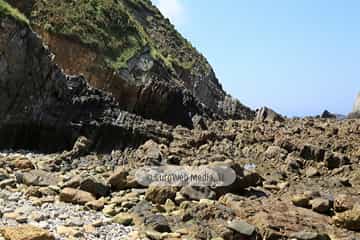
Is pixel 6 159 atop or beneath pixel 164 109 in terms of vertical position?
beneath

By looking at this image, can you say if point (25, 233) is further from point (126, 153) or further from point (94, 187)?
point (126, 153)

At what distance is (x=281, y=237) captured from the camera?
1234 centimetres

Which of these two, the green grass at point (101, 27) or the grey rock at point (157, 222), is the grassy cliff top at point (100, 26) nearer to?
the green grass at point (101, 27)

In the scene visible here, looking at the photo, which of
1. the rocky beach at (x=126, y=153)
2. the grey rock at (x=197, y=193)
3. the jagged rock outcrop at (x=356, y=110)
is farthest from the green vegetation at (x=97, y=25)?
the grey rock at (x=197, y=193)

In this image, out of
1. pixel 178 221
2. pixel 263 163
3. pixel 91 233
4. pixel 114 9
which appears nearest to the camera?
pixel 91 233

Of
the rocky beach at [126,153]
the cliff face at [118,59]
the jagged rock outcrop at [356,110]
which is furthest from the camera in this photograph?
the jagged rock outcrop at [356,110]

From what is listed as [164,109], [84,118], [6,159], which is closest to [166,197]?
[6,159]

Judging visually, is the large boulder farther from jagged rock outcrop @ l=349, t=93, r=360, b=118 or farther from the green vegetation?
jagged rock outcrop @ l=349, t=93, r=360, b=118

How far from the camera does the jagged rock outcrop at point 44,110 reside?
21.5 metres

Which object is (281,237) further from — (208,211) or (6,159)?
(6,159)

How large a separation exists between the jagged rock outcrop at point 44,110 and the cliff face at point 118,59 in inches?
378

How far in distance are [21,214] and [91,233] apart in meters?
1.74

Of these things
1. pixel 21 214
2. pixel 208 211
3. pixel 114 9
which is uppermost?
pixel 114 9

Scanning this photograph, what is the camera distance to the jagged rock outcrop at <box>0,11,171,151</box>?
21547 millimetres
